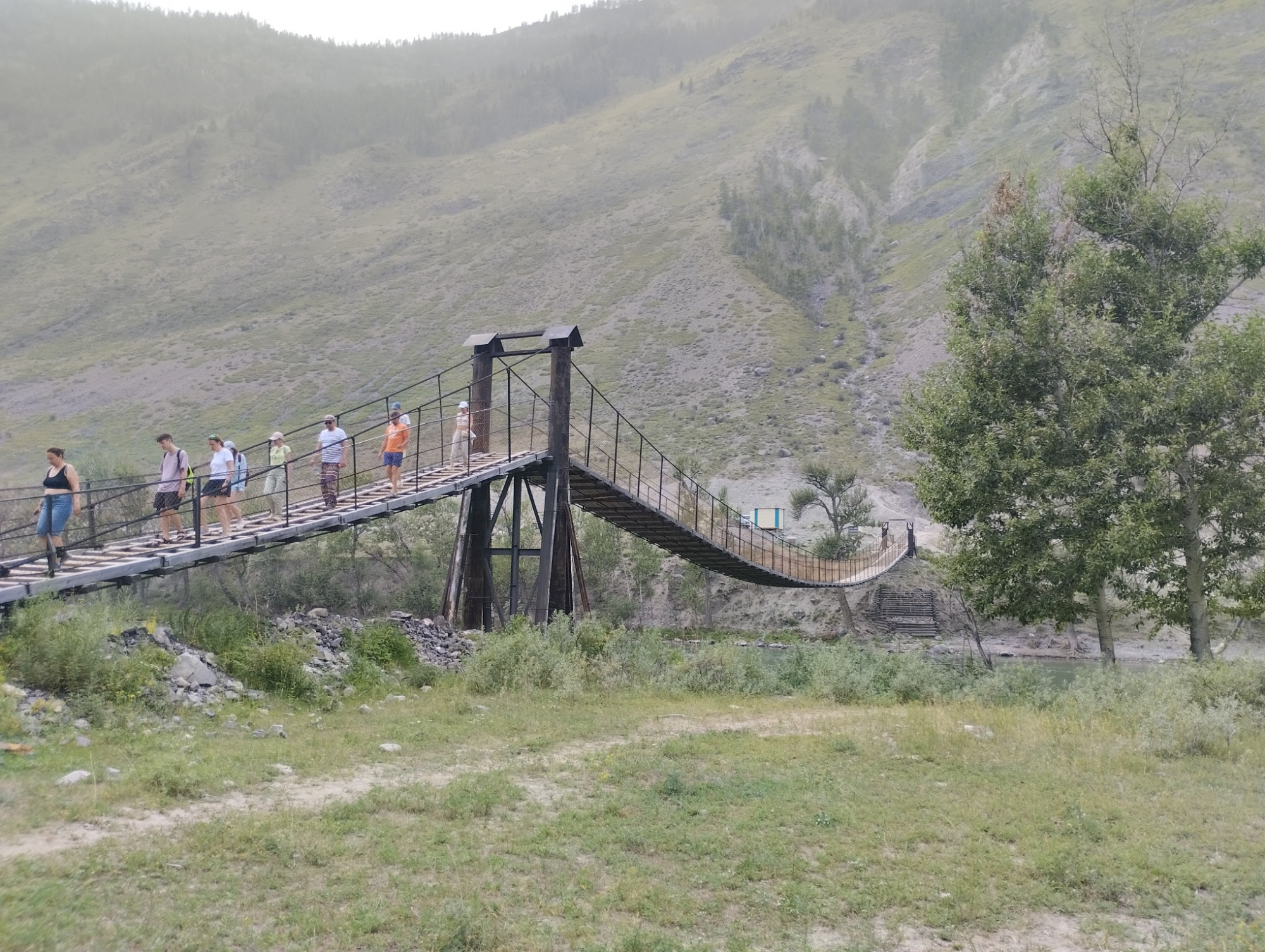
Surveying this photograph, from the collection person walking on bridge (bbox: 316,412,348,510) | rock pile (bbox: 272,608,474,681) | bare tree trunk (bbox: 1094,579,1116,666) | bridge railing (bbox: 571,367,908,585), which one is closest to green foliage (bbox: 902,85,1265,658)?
bare tree trunk (bbox: 1094,579,1116,666)

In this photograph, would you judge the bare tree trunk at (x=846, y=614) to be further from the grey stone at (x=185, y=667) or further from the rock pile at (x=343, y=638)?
the grey stone at (x=185, y=667)

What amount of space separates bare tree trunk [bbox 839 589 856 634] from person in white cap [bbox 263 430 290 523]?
27894mm

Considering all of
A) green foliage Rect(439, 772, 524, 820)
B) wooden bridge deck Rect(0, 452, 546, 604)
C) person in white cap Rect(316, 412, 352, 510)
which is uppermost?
person in white cap Rect(316, 412, 352, 510)

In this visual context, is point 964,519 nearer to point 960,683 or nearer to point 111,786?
point 960,683

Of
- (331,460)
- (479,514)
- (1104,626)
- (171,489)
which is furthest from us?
(1104,626)

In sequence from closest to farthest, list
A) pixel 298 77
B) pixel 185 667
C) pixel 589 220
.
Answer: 1. pixel 185 667
2. pixel 589 220
3. pixel 298 77

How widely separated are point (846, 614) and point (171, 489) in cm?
3084

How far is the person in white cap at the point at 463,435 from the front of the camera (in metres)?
16.6

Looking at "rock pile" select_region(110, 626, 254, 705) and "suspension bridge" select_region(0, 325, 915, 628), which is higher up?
"suspension bridge" select_region(0, 325, 915, 628)

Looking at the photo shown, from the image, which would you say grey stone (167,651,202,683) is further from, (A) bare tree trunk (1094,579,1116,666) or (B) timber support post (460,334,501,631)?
(A) bare tree trunk (1094,579,1116,666)

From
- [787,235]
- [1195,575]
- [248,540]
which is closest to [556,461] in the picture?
[248,540]

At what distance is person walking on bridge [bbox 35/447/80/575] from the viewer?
10.5 metres

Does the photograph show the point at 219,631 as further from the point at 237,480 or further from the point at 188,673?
the point at 237,480

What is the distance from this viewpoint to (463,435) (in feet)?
57.1
